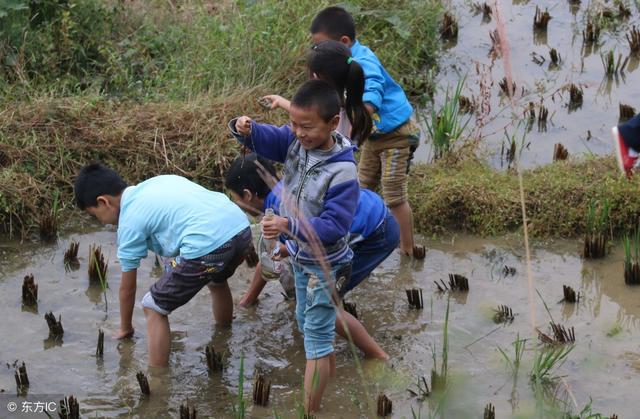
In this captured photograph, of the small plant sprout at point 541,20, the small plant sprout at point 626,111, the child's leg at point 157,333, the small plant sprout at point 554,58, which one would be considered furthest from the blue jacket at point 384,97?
the small plant sprout at point 541,20

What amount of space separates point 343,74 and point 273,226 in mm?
1328

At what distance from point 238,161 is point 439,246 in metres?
2.16

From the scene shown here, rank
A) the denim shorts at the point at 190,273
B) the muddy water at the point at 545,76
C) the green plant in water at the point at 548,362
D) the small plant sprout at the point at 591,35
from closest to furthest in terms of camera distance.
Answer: the green plant in water at the point at 548,362
the denim shorts at the point at 190,273
the muddy water at the point at 545,76
the small plant sprout at the point at 591,35

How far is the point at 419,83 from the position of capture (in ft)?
27.2

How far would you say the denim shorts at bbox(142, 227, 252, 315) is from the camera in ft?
15.4

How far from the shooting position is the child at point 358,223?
4648 mm

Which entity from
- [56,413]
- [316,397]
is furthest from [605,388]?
[56,413]

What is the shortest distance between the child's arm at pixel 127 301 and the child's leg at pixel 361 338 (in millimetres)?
1007

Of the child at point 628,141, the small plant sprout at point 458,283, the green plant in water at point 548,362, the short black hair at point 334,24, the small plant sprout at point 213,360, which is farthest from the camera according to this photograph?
the small plant sprout at point 458,283

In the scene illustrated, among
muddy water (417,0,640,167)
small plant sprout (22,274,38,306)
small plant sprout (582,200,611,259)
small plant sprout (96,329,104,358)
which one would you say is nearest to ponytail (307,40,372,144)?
small plant sprout (96,329,104,358)

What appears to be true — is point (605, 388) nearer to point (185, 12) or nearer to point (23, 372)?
point (23, 372)

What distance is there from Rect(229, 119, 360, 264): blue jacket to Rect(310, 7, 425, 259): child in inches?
41.3

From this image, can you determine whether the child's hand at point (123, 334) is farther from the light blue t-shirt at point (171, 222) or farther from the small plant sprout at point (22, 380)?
the light blue t-shirt at point (171, 222)

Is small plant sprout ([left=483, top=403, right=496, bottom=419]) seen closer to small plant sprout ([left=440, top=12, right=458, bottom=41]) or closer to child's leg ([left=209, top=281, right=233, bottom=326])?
child's leg ([left=209, top=281, right=233, bottom=326])
